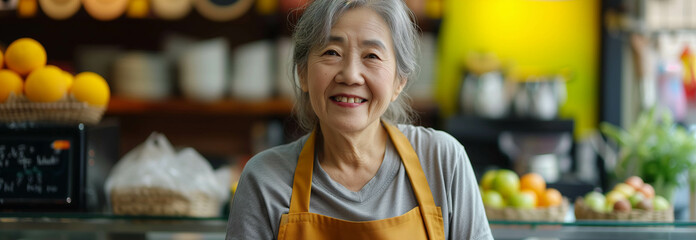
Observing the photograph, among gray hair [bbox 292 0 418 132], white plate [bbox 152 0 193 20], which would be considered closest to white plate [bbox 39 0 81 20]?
white plate [bbox 152 0 193 20]

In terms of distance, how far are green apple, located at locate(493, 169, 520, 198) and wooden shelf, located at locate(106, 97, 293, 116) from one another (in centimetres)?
188

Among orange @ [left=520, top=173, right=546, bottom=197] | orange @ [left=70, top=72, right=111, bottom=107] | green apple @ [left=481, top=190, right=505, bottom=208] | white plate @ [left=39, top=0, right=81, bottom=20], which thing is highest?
white plate @ [left=39, top=0, right=81, bottom=20]

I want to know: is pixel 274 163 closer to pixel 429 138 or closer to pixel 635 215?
pixel 429 138

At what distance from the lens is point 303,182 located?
4.46 feet

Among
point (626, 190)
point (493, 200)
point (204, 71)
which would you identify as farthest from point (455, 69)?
point (493, 200)

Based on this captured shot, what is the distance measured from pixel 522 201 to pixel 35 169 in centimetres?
137

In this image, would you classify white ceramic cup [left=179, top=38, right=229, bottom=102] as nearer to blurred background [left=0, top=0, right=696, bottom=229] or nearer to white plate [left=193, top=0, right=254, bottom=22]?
blurred background [left=0, top=0, right=696, bottom=229]

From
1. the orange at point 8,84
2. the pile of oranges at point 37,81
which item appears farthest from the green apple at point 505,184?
the orange at point 8,84

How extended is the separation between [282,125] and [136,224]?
2.41 metres

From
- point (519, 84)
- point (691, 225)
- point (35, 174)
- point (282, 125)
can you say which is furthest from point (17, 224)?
point (519, 84)

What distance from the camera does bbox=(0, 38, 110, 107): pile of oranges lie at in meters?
1.70

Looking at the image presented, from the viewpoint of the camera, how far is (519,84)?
3.95m

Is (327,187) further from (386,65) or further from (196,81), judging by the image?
(196,81)

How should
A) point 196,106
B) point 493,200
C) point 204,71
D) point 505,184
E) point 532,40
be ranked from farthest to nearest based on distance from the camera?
point 532,40, point 196,106, point 204,71, point 505,184, point 493,200
